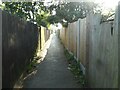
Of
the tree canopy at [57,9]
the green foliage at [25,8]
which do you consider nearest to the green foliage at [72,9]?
the tree canopy at [57,9]

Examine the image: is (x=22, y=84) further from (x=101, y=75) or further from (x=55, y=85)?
(x=101, y=75)

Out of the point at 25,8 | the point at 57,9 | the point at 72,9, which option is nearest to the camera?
the point at 25,8

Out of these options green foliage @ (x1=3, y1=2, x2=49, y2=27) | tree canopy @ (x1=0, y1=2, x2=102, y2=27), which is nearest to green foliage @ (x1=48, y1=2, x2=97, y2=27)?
tree canopy @ (x1=0, y1=2, x2=102, y2=27)

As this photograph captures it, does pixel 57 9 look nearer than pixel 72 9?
No

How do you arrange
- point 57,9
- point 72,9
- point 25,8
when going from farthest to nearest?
point 57,9
point 72,9
point 25,8

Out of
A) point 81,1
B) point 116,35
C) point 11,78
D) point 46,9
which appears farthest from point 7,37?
point 46,9

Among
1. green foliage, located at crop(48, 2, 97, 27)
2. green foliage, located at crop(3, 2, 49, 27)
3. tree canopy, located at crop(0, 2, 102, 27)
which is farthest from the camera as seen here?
green foliage, located at crop(48, 2, 97, 27)

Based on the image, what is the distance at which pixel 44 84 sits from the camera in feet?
28.1

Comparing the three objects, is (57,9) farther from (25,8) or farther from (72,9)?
(25,8)

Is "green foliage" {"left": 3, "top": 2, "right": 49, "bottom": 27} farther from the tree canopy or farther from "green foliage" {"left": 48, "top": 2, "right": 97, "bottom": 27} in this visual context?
"green foliage" {"left": 48, "top": 2, "right": 97, "bottom": 27}

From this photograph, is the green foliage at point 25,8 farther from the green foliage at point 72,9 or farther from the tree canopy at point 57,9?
the green foliage at point 72,9

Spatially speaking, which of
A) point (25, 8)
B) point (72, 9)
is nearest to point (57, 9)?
point (72, 9)

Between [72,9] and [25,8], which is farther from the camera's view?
[72,9]

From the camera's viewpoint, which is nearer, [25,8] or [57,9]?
[25,8]
